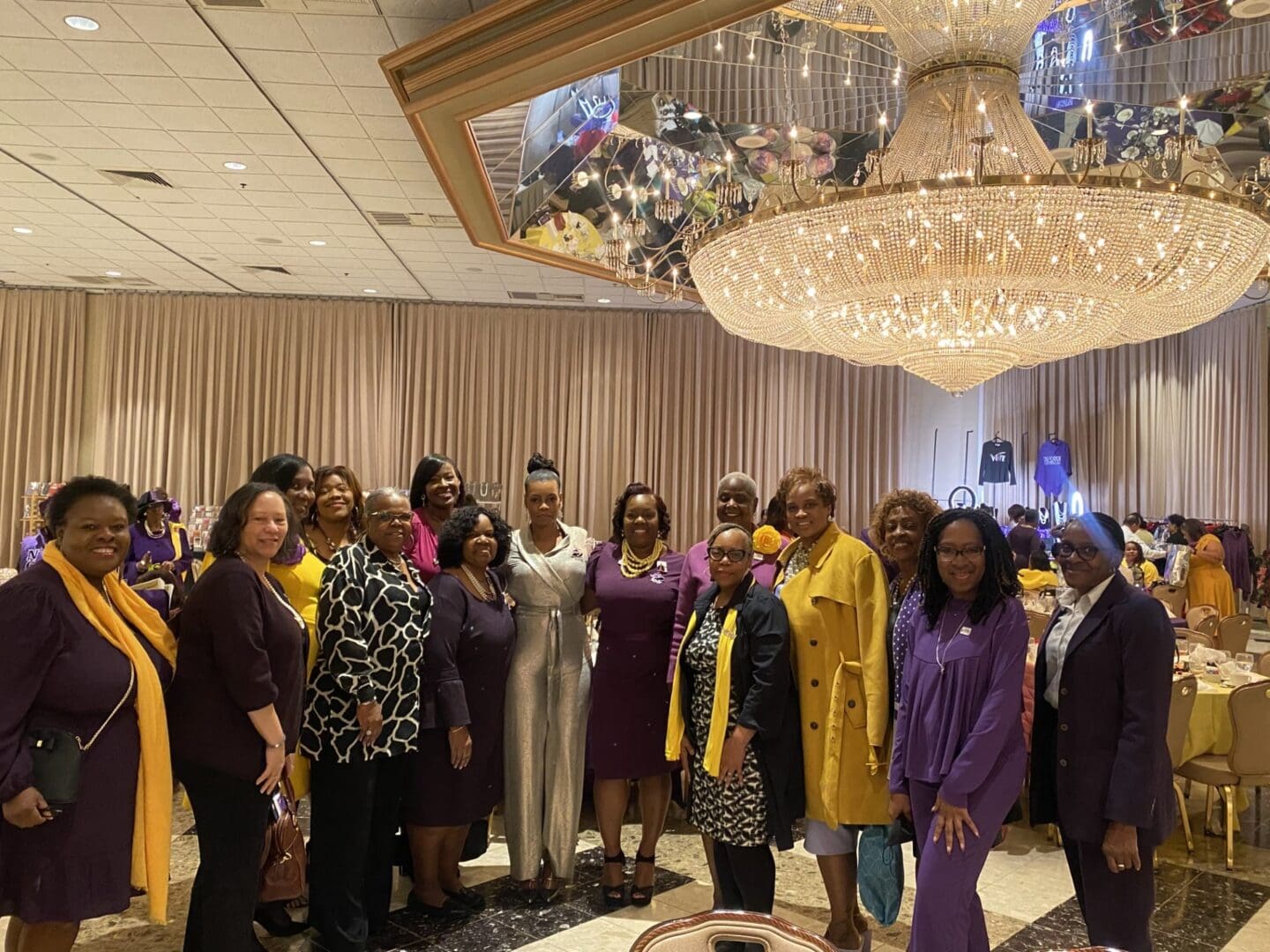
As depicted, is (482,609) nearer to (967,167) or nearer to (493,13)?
(493,13)

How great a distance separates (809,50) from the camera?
19.6 ft

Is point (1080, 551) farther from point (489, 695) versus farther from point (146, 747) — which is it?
point (146, 747)

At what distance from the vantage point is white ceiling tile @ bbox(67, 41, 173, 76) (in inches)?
204

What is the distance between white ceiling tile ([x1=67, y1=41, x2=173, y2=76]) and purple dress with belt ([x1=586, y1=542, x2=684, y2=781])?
392 centimetres

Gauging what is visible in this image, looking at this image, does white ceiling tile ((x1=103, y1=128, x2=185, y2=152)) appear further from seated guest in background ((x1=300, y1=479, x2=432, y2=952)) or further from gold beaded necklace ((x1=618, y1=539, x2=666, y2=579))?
gold beaded necklace ((x1=618, y1=539, x2=666, y2=579))

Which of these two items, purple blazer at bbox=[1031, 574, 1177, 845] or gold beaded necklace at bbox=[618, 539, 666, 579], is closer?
purple blazer at bbox=[1031, 574, 1177, 845]

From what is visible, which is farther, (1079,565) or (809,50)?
(809,50)

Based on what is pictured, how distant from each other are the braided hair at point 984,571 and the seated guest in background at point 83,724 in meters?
2.25

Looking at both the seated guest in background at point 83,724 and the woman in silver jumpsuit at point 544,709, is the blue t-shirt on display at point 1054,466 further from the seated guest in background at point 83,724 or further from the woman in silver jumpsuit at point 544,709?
the seated guest in background at point 83,724

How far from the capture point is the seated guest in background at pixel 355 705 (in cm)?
337

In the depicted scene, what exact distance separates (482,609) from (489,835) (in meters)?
1.65

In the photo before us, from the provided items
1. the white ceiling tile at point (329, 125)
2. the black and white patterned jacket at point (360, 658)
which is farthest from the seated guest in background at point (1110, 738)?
the white ceiling tile at point (329, 125)

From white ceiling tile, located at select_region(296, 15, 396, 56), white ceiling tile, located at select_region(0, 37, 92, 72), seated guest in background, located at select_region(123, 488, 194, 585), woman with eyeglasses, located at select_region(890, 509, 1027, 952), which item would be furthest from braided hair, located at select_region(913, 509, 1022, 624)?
seated guest in background, located at select_region(123, 488, 194, 585)

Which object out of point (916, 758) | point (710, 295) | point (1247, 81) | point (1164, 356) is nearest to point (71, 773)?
point (916, 758)
